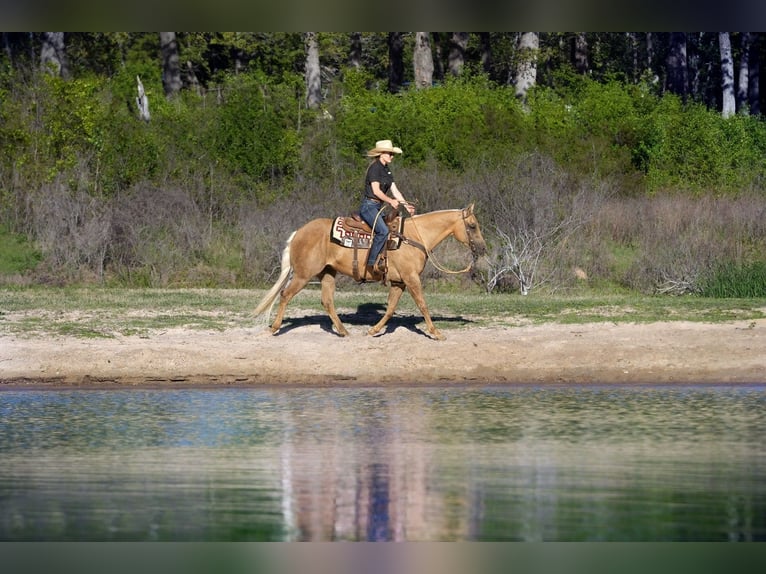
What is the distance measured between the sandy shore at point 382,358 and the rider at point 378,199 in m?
1.14

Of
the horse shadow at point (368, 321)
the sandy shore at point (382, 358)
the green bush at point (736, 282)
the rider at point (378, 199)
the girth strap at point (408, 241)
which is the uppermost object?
the rider at point (378, 199)

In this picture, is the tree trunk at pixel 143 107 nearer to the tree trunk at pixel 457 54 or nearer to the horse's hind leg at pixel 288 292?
the tree trunk at pixel 457 54

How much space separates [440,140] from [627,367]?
1645 centimetres

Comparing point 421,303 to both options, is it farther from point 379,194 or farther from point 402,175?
point 402,175

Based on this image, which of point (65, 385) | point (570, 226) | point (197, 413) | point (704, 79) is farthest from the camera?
point (704, 79)

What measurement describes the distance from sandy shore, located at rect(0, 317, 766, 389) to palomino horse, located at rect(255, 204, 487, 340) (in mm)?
520

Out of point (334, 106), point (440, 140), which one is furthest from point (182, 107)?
point (440, 140)

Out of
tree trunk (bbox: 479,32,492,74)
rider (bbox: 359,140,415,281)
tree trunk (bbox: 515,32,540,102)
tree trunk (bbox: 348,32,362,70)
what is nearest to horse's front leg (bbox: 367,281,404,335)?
rider (bbox: 359,140,415,281)

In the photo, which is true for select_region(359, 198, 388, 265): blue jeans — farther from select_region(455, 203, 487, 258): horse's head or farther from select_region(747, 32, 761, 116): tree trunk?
select_region(747, 32, 761, 116): tree trunk

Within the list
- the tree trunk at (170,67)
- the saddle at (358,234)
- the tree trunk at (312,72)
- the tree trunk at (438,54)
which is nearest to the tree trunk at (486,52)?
the tree trunk at (438,54)

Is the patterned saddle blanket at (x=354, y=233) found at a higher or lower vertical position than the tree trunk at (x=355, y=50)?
lower

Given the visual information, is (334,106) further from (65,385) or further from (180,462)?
(180,462)

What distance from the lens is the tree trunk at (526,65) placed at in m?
39.4

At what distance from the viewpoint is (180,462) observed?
1222 cm
